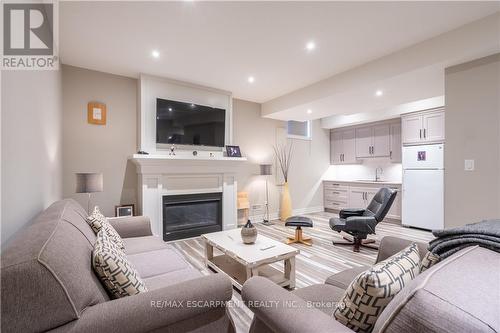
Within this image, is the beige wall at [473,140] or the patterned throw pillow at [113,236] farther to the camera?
the beige wall at [473,140]

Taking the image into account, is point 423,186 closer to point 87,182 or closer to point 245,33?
point 245,33

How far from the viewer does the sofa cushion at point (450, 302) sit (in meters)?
0.53

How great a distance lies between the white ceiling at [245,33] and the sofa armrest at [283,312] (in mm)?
2264

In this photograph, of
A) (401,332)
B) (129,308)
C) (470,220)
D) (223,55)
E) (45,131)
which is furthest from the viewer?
(223,55)

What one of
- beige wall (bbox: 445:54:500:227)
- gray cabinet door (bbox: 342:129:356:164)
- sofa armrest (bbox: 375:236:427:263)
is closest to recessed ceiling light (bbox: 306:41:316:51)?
beige wall (bbox: 445:54:500:227)

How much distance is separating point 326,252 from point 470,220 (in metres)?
1.63

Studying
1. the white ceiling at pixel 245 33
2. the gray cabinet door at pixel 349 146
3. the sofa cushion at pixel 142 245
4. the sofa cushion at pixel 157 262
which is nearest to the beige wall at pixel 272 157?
the gray cabinet door at pixel 349 146

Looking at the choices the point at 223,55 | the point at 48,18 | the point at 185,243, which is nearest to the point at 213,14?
the point at 223,55

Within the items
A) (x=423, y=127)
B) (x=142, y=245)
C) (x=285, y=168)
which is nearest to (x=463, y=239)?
(x=142, y=245)

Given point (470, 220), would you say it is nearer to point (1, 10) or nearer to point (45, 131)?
point (1, 10)

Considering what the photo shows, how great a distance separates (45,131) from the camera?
2.08m

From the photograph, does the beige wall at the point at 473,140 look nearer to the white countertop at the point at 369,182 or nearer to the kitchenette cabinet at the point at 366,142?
the white countertop at the point at 369,182

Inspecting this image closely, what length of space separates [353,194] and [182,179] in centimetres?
401

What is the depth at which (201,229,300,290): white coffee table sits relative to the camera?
6.62 ft
